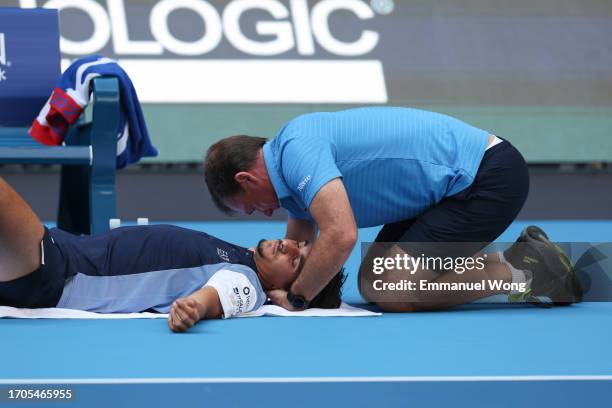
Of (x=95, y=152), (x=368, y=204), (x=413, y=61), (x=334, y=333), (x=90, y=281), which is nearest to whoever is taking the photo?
(x=334, y=333)

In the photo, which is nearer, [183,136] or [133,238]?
[133,238]

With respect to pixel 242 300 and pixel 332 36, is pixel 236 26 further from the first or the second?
pixel 242 300

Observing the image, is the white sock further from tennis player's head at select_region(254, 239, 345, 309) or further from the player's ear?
the player's ear

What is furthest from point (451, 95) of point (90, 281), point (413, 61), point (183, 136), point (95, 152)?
point (90, 281)

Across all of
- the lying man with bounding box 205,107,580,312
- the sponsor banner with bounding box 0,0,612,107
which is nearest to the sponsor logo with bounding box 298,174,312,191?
the lying man with bounding box 205,107,580,312

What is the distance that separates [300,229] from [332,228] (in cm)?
69

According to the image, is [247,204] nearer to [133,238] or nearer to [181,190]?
[133,238]

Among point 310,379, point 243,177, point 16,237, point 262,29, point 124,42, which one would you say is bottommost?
point 310,379

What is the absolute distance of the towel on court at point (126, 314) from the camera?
3.23 meters

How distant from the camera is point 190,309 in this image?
2992 millimetres

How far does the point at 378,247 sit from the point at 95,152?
1.62 metres

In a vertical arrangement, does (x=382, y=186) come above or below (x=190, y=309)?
above

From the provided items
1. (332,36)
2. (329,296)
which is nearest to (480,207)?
(329,296)

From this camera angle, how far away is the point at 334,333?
9.93 feet
